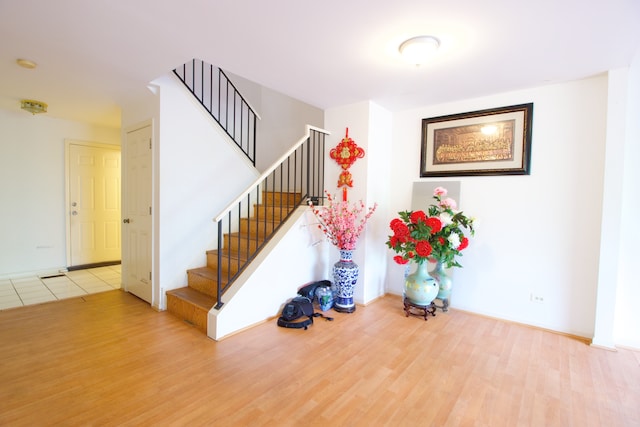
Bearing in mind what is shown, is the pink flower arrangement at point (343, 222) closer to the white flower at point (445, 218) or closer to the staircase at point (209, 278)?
the staircase at point (209, 278)

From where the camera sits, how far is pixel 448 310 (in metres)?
3.23

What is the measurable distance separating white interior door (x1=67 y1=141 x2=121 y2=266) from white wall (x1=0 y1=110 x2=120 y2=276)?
0.41 ft

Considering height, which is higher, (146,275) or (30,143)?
(30,143)

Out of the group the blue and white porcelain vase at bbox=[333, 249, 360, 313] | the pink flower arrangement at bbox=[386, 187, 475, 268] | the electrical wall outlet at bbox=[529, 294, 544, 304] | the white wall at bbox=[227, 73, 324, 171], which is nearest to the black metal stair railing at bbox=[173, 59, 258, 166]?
the white wall at bbox=[227, 73, 324, 171]

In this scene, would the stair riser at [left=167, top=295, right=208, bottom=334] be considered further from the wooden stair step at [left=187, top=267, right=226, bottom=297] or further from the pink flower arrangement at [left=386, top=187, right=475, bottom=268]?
the pink flower arrangement at [left=386, top=187, right=475, bottom=268]

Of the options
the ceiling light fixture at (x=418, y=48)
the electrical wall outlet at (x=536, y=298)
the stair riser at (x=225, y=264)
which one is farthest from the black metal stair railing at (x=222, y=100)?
the electrical wall outlet at (x=536, y=298)

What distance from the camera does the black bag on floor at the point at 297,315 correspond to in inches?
106

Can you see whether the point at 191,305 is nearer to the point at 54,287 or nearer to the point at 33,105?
the point at 54,287

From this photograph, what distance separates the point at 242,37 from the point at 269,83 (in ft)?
2.67

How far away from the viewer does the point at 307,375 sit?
1965 millimetres

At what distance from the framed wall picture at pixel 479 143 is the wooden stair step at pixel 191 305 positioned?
2.87m

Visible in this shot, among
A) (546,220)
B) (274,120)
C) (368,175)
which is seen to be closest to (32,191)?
(274,120)

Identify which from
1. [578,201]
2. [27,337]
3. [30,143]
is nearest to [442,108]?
[578,201]

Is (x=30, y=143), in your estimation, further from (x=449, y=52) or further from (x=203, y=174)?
(x=449, y=52)
